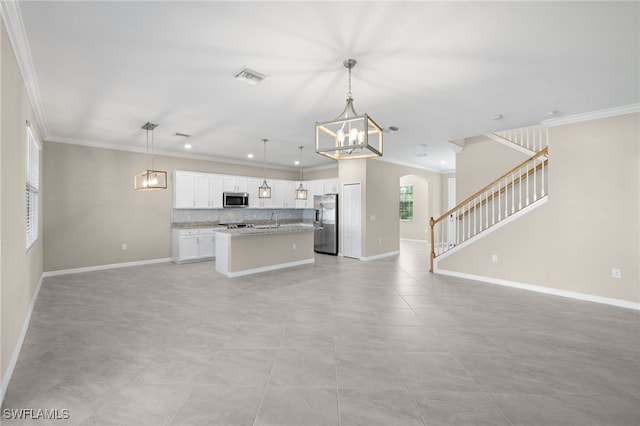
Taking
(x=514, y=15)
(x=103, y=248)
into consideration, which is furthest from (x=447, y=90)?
(x=103, y=248)

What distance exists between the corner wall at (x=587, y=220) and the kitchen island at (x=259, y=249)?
13.3ft

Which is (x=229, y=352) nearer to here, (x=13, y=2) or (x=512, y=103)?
(x=13, y=2)

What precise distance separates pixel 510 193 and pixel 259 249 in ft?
15.8

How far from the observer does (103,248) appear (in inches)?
240

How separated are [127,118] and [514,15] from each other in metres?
4.96

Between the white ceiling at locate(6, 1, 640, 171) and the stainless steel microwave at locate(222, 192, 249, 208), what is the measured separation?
310cm

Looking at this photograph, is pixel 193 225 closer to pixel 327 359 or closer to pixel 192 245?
pixel 192 245

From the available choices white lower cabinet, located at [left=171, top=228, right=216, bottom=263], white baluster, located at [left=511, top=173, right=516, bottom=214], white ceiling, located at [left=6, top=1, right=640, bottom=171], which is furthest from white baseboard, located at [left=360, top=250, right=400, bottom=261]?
white lower cabinet, located at [left=171, top=228, right=216, bottom=263]

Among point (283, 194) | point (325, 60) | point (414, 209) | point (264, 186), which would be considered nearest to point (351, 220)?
point (283, 194)

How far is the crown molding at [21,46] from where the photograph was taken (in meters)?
2.05

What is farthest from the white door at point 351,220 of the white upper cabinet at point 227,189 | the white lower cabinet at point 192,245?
the white lower cabinet at point 192,245

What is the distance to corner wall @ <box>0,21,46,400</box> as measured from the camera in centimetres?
212

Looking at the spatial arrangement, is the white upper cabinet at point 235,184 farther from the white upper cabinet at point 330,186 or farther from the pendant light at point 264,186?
the white upper cabinet at point 330,186

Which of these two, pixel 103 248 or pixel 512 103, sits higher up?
pixel 512 103
